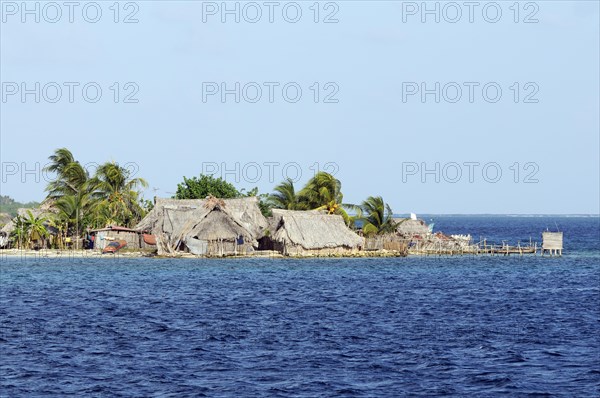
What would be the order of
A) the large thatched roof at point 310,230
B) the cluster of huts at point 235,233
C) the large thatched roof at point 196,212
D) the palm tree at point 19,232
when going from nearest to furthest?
the cluster of huts at point 235,233, the large thatched roof at point 310,230, the large thatched roof at point 196,212, the palm tree at point 19,232

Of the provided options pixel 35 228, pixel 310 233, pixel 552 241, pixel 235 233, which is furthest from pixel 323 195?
pixel 35 228

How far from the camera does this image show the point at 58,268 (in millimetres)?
62625

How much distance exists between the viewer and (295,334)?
32688 millimetres

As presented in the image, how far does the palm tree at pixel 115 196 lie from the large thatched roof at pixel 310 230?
46.7 feet

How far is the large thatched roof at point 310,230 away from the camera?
6975cm

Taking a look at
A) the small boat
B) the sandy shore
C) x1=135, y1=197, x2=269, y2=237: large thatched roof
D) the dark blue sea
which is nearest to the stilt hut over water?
the sandy shore

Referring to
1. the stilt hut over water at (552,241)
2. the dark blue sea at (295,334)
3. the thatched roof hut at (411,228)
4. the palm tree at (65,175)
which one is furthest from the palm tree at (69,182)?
the stilt hut over water at (552,241)

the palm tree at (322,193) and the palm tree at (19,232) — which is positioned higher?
the palm tree at (322,193)

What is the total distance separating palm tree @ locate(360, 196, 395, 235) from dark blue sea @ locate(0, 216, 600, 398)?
1632cm

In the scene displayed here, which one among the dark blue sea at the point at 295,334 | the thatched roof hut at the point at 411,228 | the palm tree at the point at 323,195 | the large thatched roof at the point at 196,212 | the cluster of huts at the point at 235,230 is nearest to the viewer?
the dark blue sea at the point at 295,334

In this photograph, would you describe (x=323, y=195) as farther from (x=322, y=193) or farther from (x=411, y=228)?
(x=411, y=228)

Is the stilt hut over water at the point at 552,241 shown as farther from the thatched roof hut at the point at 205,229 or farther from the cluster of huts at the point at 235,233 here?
the thatched roof hut at the point at 205,229

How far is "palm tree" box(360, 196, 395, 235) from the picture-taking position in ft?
250

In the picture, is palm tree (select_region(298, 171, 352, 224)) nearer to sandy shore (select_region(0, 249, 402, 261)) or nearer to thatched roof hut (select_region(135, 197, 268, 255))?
sandy shore (select_region(0, 249, 402, 261))
